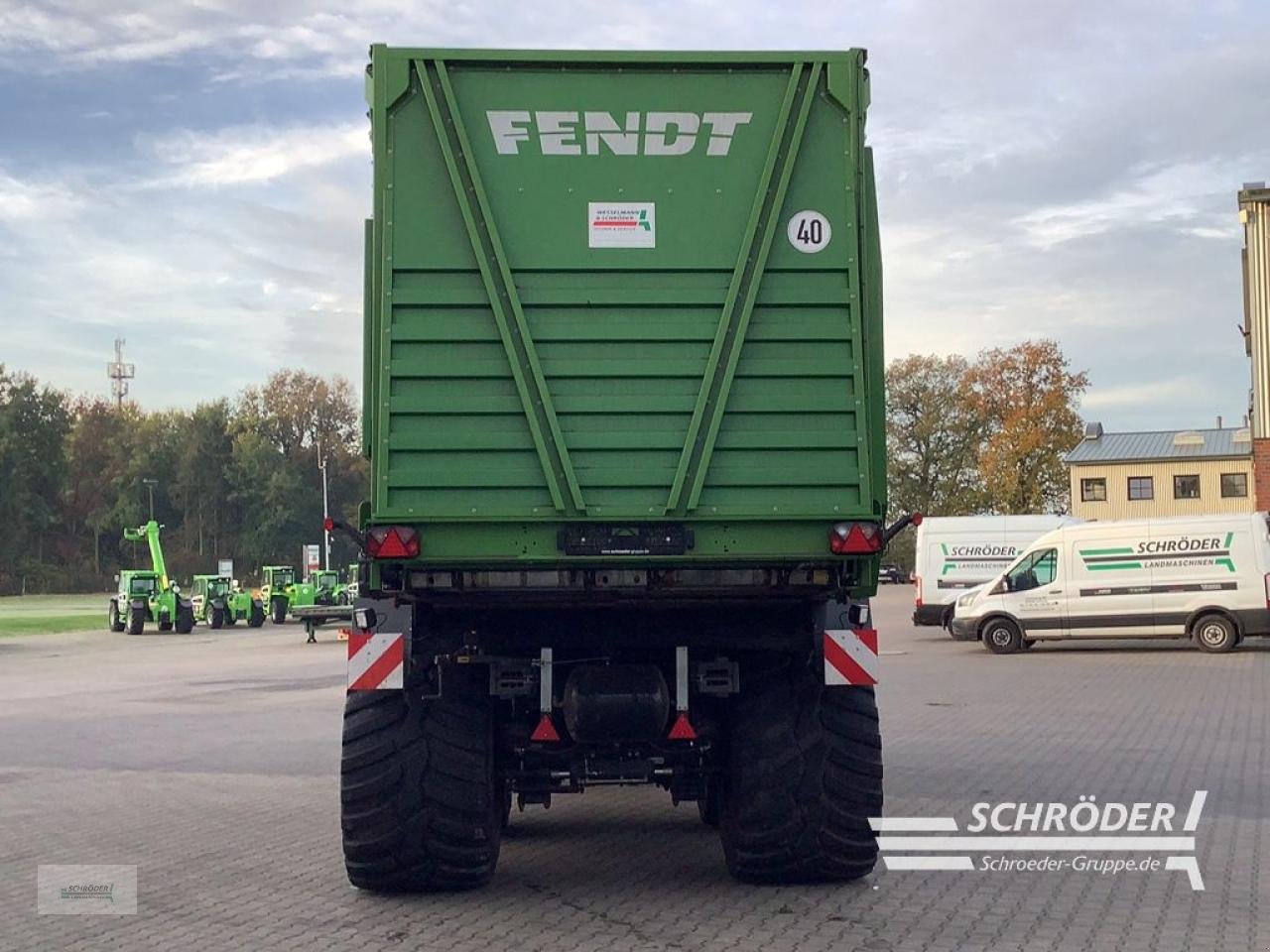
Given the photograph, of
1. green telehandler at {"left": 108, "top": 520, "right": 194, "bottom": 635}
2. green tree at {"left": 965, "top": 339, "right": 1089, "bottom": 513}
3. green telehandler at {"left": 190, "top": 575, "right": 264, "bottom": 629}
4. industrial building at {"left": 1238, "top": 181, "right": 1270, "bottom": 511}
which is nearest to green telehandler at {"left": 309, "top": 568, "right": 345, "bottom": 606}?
green telehandler at {"left": 190, "top": 575, "right": 264, "bottom": 629}

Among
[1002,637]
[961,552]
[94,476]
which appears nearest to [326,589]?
[961,552]

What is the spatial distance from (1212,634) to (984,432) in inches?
2129

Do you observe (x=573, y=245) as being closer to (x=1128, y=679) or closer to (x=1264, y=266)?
(x=1128, y=679)

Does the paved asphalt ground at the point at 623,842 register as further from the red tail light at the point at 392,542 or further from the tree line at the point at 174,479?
the tree line at the point at 174,479

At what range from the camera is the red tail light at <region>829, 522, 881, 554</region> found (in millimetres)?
6547

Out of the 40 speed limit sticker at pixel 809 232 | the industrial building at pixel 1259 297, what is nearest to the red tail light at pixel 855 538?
the 40 speed limit sticker at pixel 809 232

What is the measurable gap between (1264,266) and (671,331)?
31.8 meters

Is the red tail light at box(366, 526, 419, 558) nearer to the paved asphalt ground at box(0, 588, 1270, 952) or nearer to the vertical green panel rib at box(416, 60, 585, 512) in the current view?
the vertical green panel rib at box(416, 60, 585, 512)

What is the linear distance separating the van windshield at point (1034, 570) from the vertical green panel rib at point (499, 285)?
2083 centimetres

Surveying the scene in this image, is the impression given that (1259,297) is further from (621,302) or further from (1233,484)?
(1233,484)

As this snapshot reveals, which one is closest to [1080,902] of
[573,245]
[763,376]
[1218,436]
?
[763,376]

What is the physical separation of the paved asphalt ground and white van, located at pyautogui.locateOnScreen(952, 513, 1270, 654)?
607 centimetres

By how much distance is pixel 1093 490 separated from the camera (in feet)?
235

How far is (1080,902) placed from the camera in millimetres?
6887
